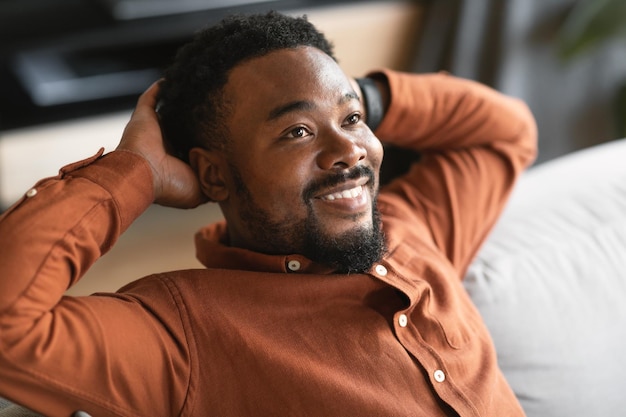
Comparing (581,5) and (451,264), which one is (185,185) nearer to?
(451,264)

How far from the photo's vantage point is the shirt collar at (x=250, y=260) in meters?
1.13

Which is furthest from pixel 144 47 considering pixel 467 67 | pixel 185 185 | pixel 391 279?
pixel 391 279

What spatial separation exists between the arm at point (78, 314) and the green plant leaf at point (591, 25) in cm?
159

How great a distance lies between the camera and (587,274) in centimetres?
140

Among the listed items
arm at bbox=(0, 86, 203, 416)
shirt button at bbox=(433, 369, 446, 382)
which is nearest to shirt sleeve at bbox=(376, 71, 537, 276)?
shirt button at bbox=(433, 369, 446, 382)

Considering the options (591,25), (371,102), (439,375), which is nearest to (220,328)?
(439,375)

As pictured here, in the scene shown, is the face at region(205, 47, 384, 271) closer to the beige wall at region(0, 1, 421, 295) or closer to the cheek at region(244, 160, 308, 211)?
the cheek at region(244, 160, 308, 211)

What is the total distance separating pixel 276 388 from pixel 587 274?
0.67 m

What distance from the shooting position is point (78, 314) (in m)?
0.94

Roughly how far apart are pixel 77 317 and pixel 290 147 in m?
0.37

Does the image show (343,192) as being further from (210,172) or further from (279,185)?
(210,172)

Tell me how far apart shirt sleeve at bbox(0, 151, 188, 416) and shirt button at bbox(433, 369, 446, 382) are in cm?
35

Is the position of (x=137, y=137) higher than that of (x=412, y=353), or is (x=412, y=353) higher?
(x=137, y=137)

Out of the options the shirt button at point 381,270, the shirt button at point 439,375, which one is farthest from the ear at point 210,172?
the shirt button at point 439,375
